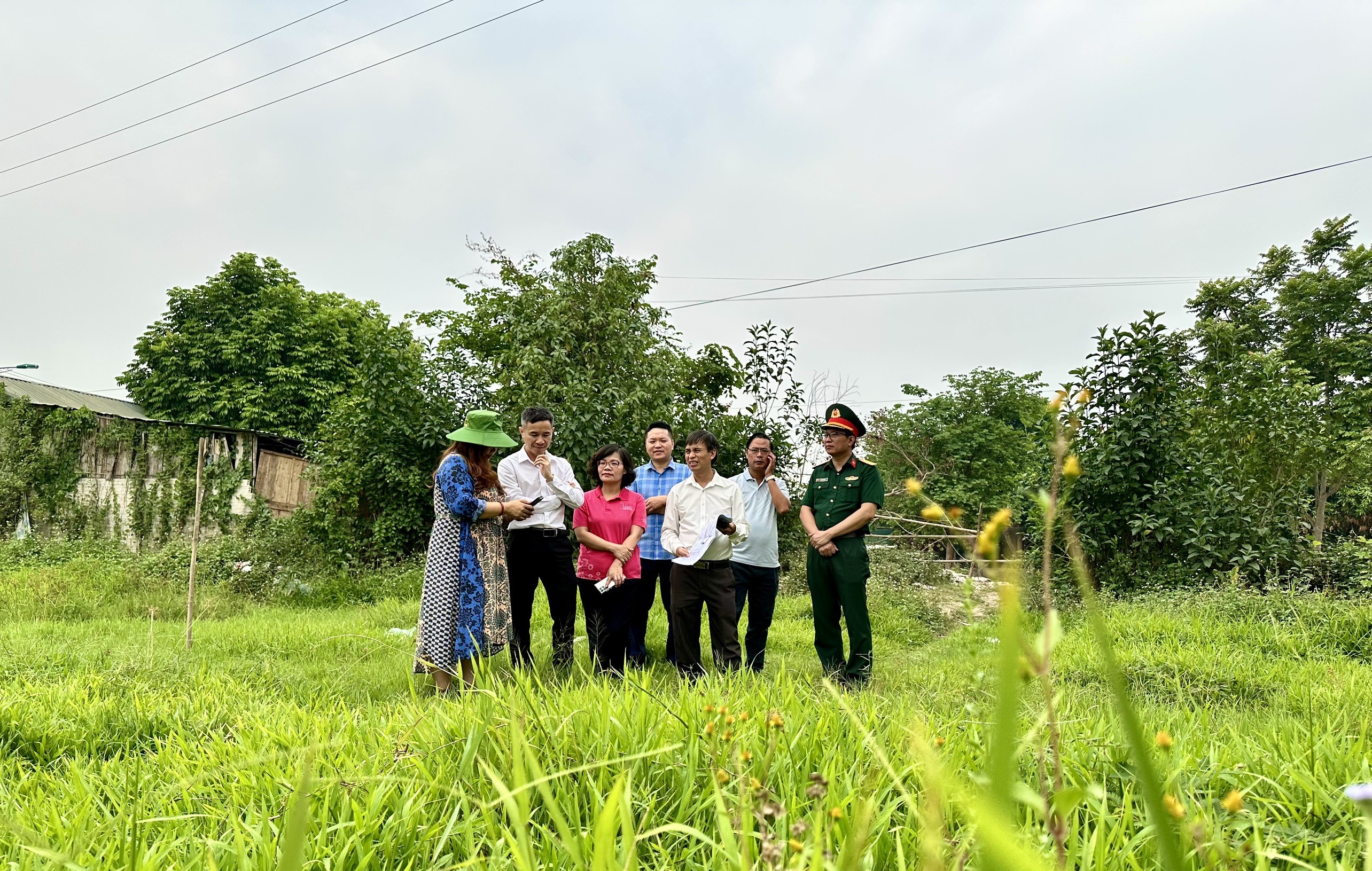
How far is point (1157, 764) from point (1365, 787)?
182 cm

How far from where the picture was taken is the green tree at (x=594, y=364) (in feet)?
30.4

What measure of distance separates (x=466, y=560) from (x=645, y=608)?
5.02 feet

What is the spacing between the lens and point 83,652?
5465mm

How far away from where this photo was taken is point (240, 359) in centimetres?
2453

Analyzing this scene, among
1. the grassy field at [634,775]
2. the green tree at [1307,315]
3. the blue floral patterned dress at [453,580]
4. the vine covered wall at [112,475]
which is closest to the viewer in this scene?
the grassy field at [634,775]

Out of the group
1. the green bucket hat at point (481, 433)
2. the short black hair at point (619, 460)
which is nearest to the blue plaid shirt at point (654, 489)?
the short black hair at point (619, 460)

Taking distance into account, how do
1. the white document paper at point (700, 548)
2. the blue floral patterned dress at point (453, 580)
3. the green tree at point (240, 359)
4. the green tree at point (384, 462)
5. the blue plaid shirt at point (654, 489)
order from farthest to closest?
the green tree at point (240, 359) → the green tree at point (384, 462) → the blue plaid shirt at point (654, 489) → the white document paper at point (700, 548) → the blue floral patterned dress at point (453, 580)

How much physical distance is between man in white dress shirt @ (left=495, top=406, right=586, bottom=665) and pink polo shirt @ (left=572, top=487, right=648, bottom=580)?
12 centimetres

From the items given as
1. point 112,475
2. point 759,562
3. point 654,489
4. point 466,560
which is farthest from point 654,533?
point 112,475

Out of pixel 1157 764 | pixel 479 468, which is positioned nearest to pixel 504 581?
pixel 479 468

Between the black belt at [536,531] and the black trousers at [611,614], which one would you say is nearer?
the black belt at [536,531]

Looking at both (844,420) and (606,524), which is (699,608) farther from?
(844,420)

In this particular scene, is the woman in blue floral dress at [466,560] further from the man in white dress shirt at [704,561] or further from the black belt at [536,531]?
the man in white dress shirt at [704,561]

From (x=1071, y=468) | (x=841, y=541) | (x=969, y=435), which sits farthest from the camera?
(x=969, y=435)
